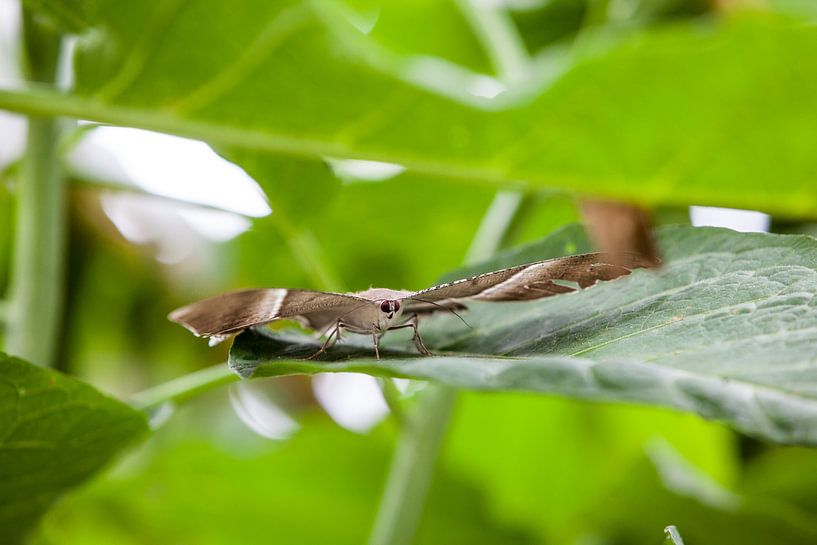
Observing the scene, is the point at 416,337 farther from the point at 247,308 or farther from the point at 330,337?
the point at 247,308

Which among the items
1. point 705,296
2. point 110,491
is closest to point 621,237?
point 705,296

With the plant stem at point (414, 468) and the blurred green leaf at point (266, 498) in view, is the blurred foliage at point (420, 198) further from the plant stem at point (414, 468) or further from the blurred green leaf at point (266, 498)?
the plant stem at point (414, 468)

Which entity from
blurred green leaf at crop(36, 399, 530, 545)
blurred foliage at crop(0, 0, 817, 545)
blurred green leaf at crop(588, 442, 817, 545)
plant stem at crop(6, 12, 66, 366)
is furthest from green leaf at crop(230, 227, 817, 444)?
blurred green leaf at crop(36, 399, 530, 545)

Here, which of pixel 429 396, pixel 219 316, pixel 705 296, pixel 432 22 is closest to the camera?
pixel 705 296

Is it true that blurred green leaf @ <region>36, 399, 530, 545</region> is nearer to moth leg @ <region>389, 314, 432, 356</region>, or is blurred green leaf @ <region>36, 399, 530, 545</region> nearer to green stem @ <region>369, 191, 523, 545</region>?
green stem @ <region>369, 191, 523, 545</region>

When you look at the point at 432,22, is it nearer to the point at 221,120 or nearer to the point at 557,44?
the point at 557,44

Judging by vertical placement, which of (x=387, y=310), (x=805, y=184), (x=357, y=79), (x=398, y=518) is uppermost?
(x=805, y=184)
